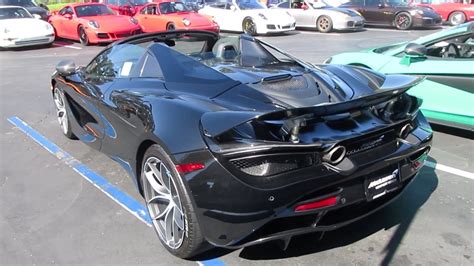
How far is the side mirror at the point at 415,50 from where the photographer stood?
497cm

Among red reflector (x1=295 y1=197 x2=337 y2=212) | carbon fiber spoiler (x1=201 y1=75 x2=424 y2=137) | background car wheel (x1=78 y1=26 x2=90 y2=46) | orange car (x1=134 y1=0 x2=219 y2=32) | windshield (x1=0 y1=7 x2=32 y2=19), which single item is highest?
carbon fiber spoiler (x1=201 y1=75 x2=424 y2=137)

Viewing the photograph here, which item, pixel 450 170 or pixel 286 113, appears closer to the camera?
pixel 286 113

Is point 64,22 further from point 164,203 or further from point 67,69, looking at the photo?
point 164,203

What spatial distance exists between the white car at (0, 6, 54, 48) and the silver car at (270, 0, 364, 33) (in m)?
8.72

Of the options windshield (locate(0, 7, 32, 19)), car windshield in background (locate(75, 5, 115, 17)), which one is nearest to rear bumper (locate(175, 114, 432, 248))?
car windshield in background (locate(75, 5, 115, 17))

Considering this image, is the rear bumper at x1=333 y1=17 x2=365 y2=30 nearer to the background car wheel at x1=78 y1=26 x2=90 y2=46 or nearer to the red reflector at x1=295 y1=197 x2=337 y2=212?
the background car wheel at x1=78 y1=26 x2=90 y2=46

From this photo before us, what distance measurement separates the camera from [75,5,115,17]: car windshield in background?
48.1ft

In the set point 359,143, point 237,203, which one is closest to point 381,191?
point 359,143

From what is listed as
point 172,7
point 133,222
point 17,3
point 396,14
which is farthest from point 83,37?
point 133,222

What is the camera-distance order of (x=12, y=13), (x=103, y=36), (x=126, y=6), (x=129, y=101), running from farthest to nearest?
(x=126, y=6) → (x=12, y=13) → (x=103, y=36) → (x=129, y=101)

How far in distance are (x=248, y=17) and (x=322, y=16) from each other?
2.73 metres

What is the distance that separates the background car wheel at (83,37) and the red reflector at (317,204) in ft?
43.0

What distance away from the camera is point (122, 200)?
3.77m

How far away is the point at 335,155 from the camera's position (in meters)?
2.49
